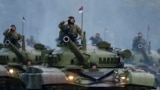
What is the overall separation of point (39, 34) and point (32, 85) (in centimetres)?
7863

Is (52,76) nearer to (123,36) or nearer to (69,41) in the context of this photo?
(69,41)

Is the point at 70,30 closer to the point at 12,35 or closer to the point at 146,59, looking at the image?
the point at 12,35

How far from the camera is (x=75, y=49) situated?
20.8 meters

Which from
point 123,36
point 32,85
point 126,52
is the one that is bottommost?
point 32,85

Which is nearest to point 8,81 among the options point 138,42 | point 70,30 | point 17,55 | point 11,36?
point 17,55

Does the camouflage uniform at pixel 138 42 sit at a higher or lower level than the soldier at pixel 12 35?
higher

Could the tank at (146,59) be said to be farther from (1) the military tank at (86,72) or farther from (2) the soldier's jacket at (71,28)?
(2) the soldier's jacket at (71,28)

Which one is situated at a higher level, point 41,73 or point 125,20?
point 125,20

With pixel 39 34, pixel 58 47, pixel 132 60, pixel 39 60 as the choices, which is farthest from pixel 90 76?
pixel 39 34

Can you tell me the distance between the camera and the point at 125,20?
101 m

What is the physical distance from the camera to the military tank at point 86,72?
746 inches

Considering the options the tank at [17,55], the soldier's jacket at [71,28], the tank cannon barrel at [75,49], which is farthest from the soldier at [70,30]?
the tank at [17,55]

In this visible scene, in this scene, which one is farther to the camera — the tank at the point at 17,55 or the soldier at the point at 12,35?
the soldier at the point at 12,35

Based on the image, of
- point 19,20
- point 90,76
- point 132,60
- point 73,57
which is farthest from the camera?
point 19,20
